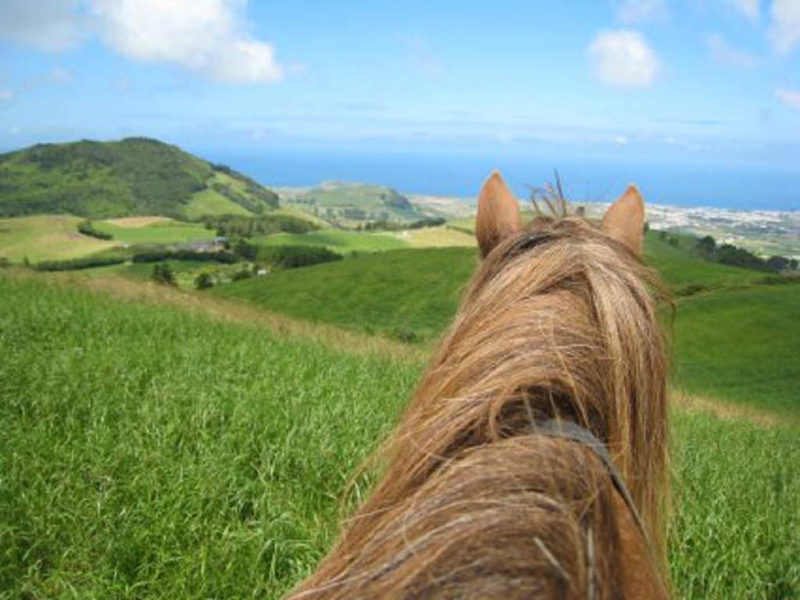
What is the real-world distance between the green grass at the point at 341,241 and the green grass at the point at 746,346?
138 ft

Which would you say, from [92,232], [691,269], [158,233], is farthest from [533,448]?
[158,233]

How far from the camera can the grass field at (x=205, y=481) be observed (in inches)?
113

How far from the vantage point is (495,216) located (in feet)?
5.79

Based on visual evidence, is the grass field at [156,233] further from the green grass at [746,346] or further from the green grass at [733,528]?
the green grass at [733,528]

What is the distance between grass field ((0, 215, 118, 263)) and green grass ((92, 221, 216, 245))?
3.73 m

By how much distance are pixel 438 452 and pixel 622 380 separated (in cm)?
38

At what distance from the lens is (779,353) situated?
34.8 metres

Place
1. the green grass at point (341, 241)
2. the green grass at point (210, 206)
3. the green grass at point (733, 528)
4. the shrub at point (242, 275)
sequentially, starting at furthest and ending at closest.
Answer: the green grass at point (210, 206), the green grass at point (341, 241), the shrub at point (242, 275), the green grass at point (733, 528)

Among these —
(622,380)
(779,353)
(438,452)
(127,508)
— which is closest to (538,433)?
(438,452)

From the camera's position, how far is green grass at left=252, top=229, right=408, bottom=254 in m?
80.9

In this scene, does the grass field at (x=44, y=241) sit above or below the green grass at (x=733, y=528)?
below

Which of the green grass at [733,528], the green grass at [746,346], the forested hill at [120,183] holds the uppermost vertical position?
the forested hill at [120,183]

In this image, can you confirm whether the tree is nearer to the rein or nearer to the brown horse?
the brown horse

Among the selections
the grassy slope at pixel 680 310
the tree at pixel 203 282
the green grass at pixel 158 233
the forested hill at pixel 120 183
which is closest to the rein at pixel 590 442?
the grassy slope at pixel 680 310
